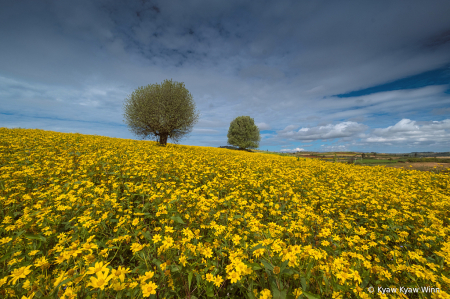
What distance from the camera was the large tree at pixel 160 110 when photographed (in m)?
21.4

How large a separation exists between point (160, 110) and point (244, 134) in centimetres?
3462

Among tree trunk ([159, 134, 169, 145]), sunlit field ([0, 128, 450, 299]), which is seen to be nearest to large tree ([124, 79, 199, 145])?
tree trunk ([159, 134, 169, 145])

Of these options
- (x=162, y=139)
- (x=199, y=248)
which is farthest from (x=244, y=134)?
(x=199, y=248)

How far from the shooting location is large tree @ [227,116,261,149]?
5231cm

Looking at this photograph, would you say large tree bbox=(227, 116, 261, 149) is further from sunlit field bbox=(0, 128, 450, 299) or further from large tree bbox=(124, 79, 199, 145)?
sunlit field bbox=(0, 128, 450, 299)

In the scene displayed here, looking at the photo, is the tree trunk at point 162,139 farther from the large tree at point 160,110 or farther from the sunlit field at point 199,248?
the sunlit field at point 199,248

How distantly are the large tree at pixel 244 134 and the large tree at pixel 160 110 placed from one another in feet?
98.6

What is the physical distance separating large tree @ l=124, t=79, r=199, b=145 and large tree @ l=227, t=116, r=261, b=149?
30.1 meters

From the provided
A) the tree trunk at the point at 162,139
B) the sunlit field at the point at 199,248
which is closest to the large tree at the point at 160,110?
the tree trunk at the point at 162,139

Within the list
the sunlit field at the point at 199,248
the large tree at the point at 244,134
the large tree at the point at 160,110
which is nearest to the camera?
Answer: the sunlit field at the point at 199,248

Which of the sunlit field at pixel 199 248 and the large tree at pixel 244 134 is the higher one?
the large tree at pixel 244 134

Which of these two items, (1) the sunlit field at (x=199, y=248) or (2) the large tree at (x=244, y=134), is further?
(2) the large tree at (x=244, y=134)

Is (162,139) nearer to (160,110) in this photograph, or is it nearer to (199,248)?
(160,110)

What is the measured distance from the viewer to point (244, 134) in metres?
52.6
